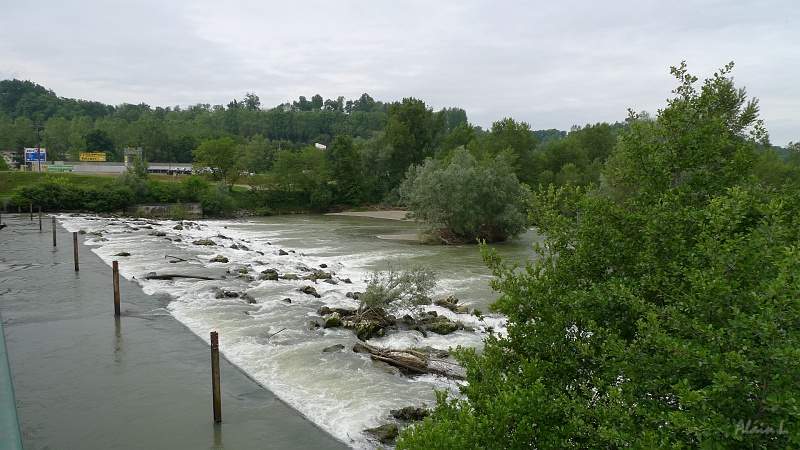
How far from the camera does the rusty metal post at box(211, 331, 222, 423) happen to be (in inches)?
472

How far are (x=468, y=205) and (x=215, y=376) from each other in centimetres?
3587

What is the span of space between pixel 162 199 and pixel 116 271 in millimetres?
54237

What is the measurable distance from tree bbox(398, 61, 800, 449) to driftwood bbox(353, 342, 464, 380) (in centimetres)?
780

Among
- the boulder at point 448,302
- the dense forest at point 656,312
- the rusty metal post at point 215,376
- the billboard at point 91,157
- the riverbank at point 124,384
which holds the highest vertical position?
the billboard at point 91,157

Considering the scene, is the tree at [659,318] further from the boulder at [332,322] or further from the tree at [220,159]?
the tree at [220,159]

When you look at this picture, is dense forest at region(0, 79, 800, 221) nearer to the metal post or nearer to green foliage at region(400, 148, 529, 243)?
green foliage at region(400, 148, 529, 243)

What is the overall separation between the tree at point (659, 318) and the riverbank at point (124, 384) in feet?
21.3

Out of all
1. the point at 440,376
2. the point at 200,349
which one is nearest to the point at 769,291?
the point at 440,376

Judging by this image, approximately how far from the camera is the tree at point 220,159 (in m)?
84.8

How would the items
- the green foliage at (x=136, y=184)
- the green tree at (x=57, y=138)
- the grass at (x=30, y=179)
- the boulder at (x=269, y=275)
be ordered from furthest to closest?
the green tree at (x=57, y=138) → the grass at (x=30, y=179) → the green foliage at (x=136, y=184) → the boulder at (x=269, y=275)

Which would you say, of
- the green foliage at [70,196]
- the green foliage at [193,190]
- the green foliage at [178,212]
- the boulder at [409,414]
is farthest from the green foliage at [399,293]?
the green foliage at [70,196]

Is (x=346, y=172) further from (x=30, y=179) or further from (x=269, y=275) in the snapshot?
(x=269, y=275)

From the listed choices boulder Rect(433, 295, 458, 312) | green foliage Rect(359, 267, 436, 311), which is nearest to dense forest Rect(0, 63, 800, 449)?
green foliage Rect(359, 267, 436, 311)

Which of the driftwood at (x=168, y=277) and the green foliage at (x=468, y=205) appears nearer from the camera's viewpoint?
the driftwood at (x=168, y=277)
